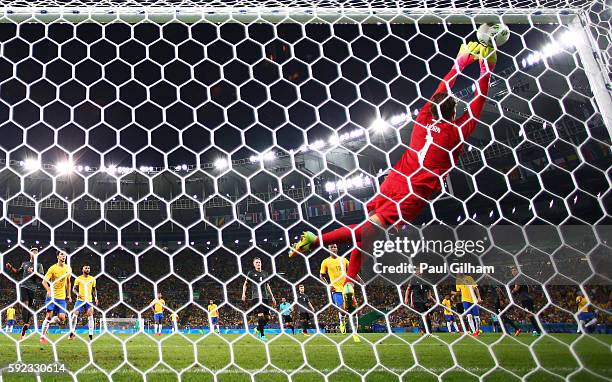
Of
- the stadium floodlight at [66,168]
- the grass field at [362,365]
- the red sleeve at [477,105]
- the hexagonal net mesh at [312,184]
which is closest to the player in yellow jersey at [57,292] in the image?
the hexagonal net mesh at [312,184]

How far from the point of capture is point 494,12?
7.03 feet

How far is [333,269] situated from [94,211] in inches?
562

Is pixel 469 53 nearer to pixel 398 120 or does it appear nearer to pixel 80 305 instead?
pixel 80 305

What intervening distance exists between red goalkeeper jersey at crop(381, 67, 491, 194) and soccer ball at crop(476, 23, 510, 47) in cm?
17

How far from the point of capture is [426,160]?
7.88ft

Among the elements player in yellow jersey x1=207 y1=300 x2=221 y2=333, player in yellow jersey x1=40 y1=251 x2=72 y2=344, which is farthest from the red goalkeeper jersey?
player in yellow jersey x1=40 y1=251 x2=72 y2=344

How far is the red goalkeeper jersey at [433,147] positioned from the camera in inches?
88.9

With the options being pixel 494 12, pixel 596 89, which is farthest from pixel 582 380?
pixel 494 12

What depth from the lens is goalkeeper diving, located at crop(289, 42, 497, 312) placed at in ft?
7.11

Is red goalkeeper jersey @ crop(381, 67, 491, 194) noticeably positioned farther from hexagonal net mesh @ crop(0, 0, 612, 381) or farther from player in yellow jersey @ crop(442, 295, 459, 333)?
player in yellow jersey @ crop(442, 295, 459, 333)

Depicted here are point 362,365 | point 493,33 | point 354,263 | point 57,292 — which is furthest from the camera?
point 57,292

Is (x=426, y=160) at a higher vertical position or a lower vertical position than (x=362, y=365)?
higher

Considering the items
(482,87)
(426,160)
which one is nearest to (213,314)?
(426,160)

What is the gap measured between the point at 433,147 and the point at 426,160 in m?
0.08
